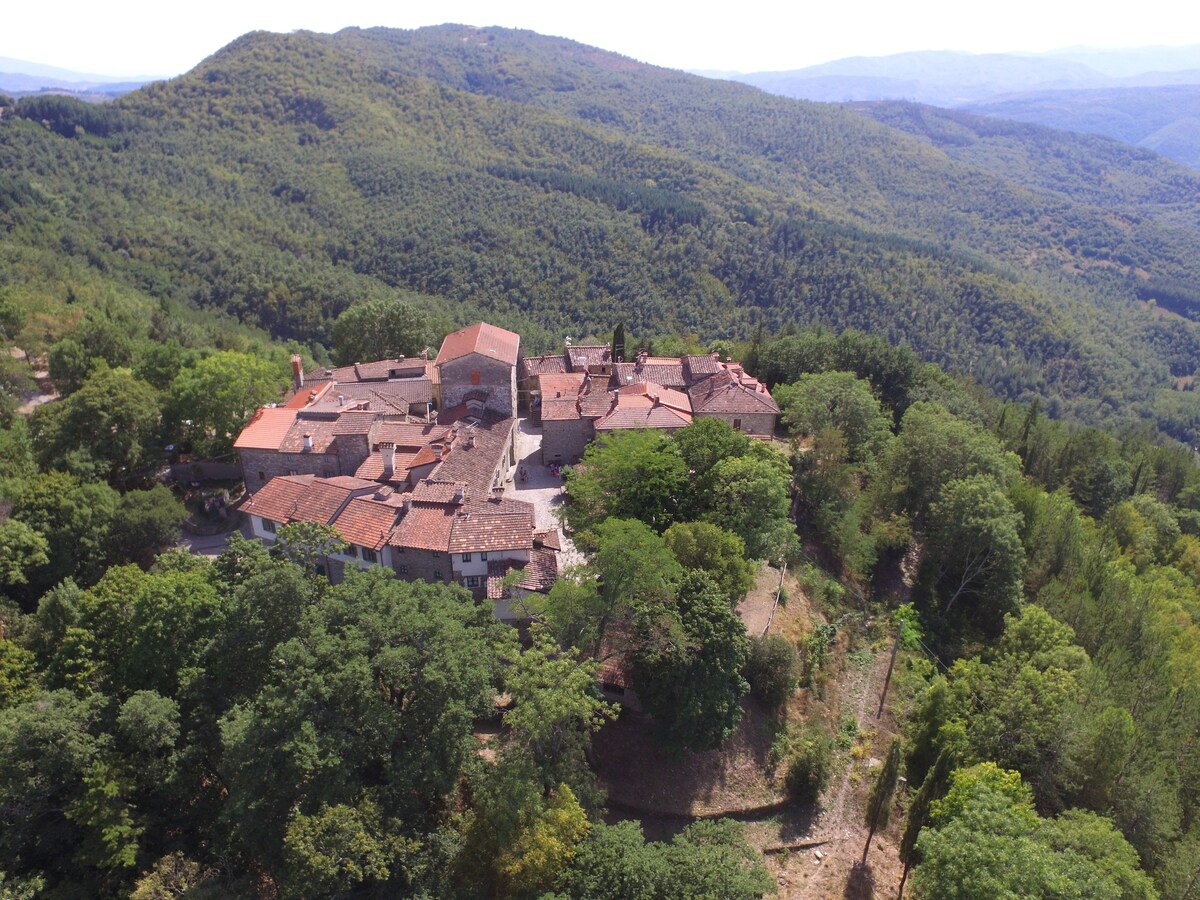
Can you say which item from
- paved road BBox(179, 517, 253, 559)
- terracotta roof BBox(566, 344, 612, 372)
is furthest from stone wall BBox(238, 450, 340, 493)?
terracotta roof BBox(566, 344, 612, 372)

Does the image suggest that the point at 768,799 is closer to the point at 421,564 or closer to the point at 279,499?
the point at 421,564

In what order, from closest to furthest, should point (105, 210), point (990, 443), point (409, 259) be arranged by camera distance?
A: point (990, 443) → point (105, 210) → point (409, 259)

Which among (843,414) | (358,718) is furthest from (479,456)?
(843,414)

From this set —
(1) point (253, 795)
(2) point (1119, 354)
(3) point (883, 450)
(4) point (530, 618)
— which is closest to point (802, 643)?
(4) point (530, 618)

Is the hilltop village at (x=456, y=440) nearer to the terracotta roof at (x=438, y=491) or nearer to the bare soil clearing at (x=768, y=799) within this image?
the terracotta roof at (x=438, y=491)

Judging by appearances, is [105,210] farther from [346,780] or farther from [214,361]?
[346,780]

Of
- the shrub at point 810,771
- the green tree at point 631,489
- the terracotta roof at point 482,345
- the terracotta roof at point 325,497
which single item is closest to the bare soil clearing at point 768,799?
the shrub at point 810,771

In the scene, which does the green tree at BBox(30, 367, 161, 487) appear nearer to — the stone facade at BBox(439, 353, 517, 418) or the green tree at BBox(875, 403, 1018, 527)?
the stone facade at BBox(439, 353, 517, 418)
